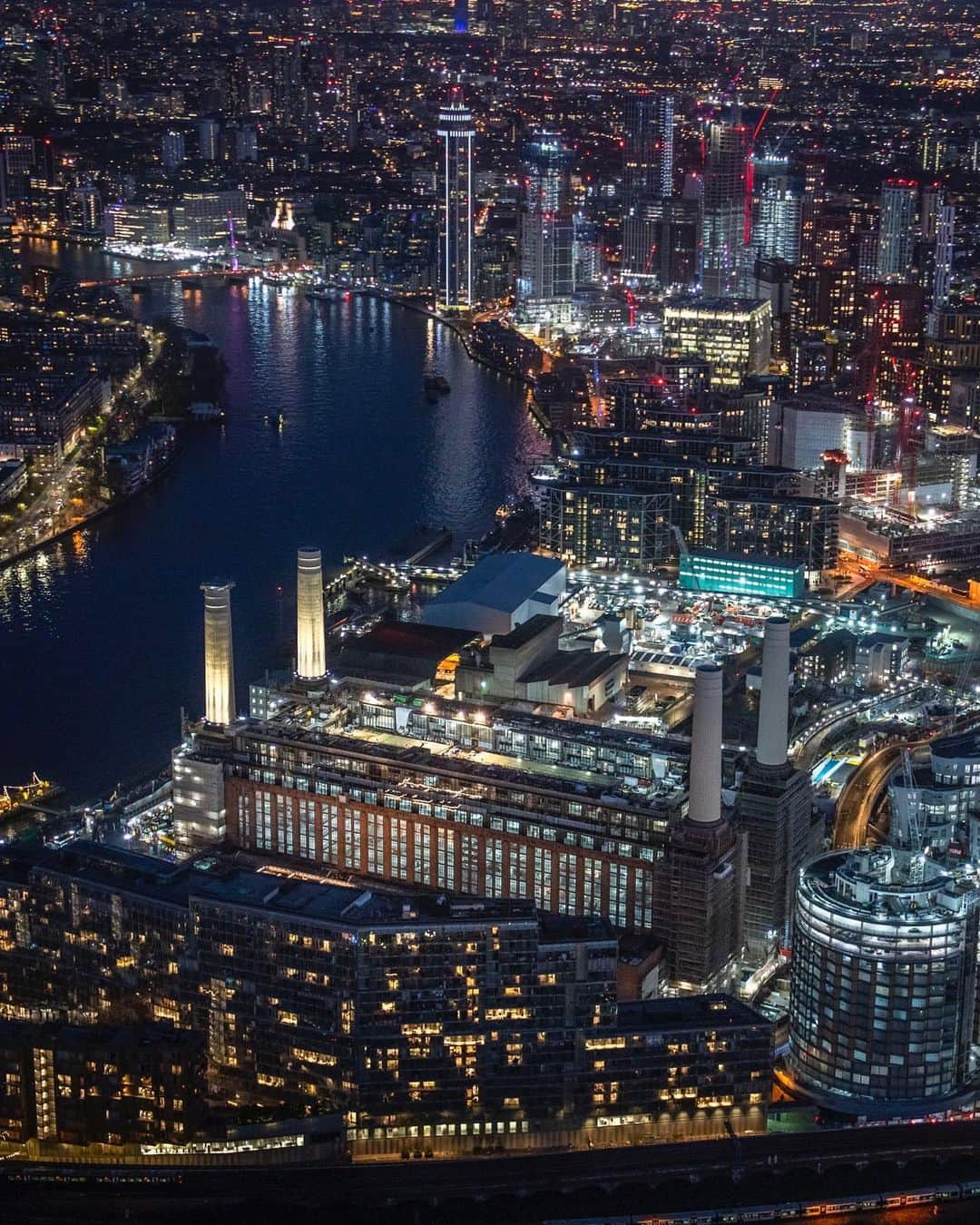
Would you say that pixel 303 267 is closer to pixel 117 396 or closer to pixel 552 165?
pixel 552 165

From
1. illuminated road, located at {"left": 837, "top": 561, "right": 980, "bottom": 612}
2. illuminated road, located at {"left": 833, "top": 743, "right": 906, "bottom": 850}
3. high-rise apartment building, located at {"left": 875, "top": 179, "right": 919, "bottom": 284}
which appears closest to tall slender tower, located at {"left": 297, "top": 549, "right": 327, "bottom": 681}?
illuminated road, located at {"left": 833, "top": 743, "right": 906, "bottom": 850}

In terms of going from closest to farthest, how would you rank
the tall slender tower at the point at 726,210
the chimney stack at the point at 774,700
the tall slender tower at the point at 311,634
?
the chimney stack at the point at 774,700
the tall slender tower at the point at 311,634
the tall slender tower at the point at 726,210

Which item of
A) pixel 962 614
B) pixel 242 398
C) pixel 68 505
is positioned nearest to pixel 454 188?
pixel 242 398

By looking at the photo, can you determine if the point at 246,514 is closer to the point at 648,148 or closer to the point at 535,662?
the point at 535,662

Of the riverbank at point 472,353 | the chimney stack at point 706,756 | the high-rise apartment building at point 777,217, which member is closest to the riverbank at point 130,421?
the riverbank at point 472,353

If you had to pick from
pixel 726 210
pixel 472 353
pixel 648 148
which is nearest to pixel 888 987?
pixel 472 353

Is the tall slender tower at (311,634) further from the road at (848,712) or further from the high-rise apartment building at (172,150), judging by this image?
the high-rise apartment building at (172,150)

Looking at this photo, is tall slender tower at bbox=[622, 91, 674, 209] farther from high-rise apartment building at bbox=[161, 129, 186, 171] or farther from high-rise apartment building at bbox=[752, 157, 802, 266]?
high-rise apartment building at bbox=[161, 129, 186, 171]
